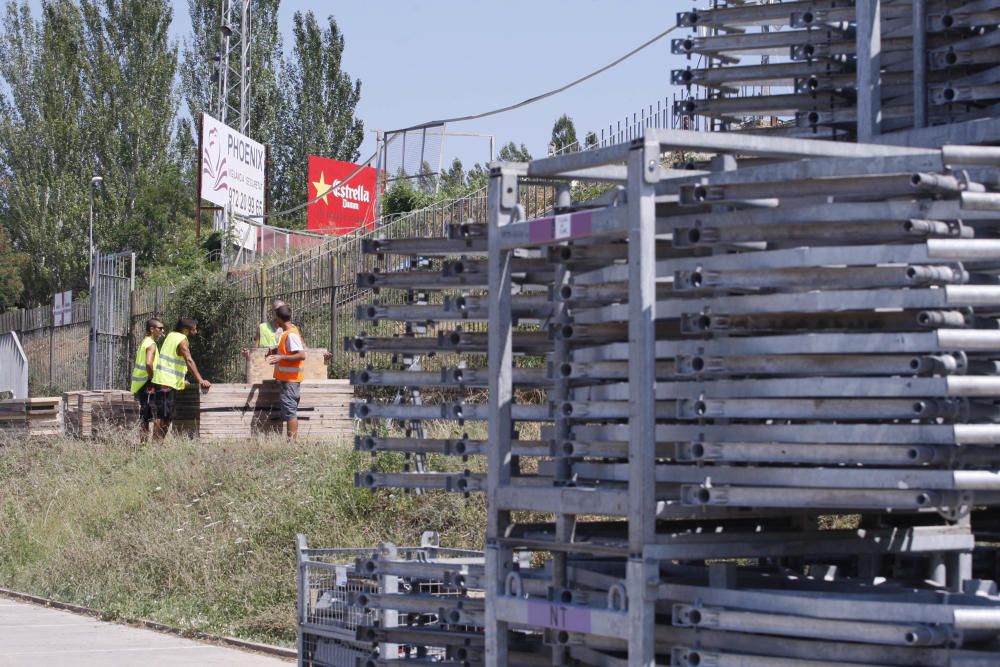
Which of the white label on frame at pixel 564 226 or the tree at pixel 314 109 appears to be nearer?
the white label on frame at pixel 564 226

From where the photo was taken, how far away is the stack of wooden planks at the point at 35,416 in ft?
68.8

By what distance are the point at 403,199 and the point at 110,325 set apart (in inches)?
340

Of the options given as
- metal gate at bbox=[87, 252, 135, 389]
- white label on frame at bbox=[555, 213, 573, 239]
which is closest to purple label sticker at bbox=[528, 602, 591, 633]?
white label on frame at bbox=[555, 213, 573, 239]

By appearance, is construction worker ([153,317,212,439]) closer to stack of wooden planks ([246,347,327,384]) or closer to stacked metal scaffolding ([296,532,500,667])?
stack of wooden planks ([246,347,327,384])

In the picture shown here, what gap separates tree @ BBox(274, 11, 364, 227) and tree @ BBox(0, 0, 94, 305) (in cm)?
1009

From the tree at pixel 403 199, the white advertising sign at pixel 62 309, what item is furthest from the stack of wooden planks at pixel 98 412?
the tree at pixel 403 199

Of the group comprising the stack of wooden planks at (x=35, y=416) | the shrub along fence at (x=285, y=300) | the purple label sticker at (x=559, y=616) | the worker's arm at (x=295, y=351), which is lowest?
the purple label sticker at (x=559, y=616)

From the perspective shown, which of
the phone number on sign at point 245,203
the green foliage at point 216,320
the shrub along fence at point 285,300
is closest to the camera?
the shrub along fence at point 285,300

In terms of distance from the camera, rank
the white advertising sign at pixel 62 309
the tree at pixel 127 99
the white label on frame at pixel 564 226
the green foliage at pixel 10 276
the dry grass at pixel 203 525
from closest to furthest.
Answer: the white label on frame at pixel 564 226 < the dry grass at pixel 203 525 < the white advertising sign at pixel 62 309 < the tree at pixel 127 99 < the green foliage at pixel 10 276

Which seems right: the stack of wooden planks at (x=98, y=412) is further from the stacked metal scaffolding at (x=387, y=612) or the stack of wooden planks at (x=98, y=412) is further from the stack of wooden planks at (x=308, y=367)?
the stacked metal scaffolding at (x=387, y=612)

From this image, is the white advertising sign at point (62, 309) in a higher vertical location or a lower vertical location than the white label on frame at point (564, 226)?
higher

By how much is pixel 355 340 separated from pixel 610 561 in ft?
4.52

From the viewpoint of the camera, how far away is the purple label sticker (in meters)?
4.89

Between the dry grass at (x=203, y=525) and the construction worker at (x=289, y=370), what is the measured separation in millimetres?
550
